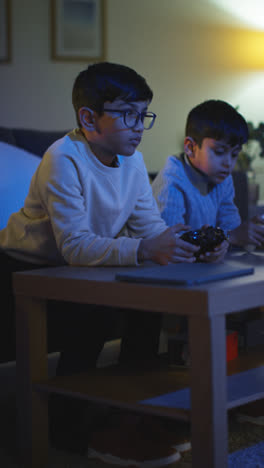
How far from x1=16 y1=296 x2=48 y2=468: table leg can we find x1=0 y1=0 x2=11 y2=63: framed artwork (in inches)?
74.2

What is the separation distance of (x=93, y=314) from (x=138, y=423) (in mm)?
263

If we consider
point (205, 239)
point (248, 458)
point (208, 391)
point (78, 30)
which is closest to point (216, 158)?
point (205, 239)

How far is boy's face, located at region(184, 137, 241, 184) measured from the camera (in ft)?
5.79

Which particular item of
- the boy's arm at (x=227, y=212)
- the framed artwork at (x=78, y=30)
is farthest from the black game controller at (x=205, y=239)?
the framed artwork at (x=78, y=30)

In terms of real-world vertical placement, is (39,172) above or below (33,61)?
below

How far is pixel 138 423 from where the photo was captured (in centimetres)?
122

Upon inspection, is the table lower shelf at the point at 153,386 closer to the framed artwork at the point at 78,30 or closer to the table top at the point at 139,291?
the table top at the point at 139,291

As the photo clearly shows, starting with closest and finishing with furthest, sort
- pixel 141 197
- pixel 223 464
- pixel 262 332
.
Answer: pixel 223 464 < pixel 262 332 < pixel 141 197

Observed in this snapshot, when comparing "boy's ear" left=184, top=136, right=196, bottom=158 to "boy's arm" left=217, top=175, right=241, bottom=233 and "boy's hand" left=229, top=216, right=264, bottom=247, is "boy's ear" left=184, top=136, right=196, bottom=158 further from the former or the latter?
"boy's hand" left=229, top=216, right=264, bottom=247

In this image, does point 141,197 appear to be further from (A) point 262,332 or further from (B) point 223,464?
(B) point 223,464

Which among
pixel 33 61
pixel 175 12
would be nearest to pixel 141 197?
pixel 33 61

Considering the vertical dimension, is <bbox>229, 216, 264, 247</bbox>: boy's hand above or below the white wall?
below

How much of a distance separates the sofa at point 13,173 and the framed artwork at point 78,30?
84 centimetres

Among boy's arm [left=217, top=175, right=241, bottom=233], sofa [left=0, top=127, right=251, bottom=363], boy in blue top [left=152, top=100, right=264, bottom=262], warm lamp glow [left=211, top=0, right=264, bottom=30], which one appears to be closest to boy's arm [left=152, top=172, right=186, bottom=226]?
boy in blue top [left=152, top=100, right=264, bottom=262]
